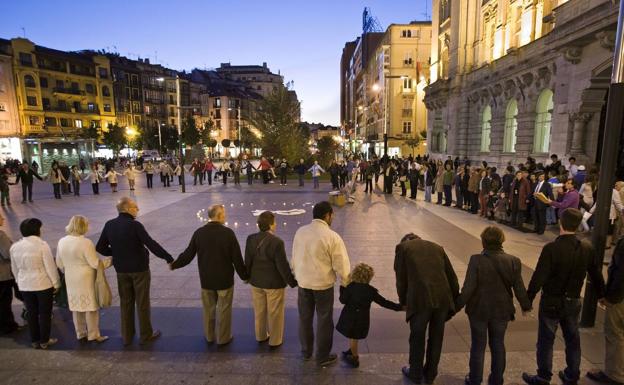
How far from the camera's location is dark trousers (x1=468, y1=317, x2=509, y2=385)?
3715 millimetres

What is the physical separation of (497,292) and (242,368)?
Result: 112 inches

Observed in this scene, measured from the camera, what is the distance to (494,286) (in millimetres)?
3590

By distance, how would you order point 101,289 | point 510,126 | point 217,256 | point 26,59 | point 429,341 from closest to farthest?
1. point 429,341
2. point 217,256
3. point 101,289
4. point 510,126
5. point 26,59

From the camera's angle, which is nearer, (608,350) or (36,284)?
(608,350)

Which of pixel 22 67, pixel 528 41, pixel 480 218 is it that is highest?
pixel 22 67

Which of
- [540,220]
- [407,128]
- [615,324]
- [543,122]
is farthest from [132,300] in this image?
[407,128]

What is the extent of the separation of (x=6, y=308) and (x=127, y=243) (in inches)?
85.8

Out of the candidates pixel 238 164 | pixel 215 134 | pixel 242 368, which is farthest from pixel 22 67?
pixel 242 368

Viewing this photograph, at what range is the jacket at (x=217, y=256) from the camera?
4.43m

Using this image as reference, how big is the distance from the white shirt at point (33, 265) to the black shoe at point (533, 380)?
551 centimetres

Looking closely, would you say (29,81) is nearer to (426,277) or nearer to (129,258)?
(129,258)

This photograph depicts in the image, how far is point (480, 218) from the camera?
42.2ft

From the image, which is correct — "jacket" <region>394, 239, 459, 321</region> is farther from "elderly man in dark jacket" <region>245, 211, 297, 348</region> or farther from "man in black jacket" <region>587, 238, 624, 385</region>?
"man in black jacket" <region>587, 238, 624, 385</region>

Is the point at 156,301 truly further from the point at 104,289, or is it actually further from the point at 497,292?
the point at 497,292
